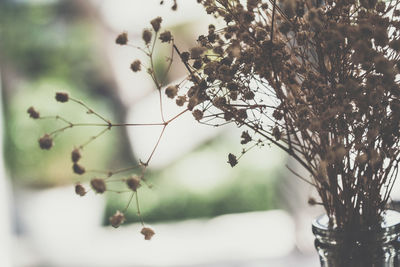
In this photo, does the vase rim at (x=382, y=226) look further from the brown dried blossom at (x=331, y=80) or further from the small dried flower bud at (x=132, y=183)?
the small dried flower bud at (x=132, y=183)

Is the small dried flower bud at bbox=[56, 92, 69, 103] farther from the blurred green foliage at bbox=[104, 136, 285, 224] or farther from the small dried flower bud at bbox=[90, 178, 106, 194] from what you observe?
the blurred green foliage at bbox=[104, 136, 285, 224]

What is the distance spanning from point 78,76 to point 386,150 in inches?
70.2

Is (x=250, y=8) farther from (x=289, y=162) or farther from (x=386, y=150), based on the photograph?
(x=289, y=162)

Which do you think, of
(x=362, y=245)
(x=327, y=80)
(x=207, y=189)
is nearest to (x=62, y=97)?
(x=327, y=80)

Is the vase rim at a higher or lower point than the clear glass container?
higher

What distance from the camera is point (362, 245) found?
0.66 metres

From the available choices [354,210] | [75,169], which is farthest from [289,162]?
[75,169]

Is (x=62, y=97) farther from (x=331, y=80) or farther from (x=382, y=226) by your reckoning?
(x=382, y=226)

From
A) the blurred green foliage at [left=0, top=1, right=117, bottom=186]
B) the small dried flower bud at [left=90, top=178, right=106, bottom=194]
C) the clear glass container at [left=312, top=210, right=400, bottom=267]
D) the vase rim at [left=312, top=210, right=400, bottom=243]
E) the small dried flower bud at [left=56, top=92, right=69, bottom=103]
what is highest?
the blurred green foliage at [left=0, top=1, right=117, bottom=186]

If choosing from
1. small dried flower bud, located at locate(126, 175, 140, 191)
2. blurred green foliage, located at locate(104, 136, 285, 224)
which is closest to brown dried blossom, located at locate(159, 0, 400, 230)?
small dried flower bud, located at locate(126, 175, 140, 191)

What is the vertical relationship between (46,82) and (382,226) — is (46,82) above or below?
above

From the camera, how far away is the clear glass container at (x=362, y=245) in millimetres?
660

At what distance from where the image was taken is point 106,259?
5.45 feet

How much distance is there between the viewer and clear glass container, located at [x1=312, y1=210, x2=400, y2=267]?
660 millimetres
